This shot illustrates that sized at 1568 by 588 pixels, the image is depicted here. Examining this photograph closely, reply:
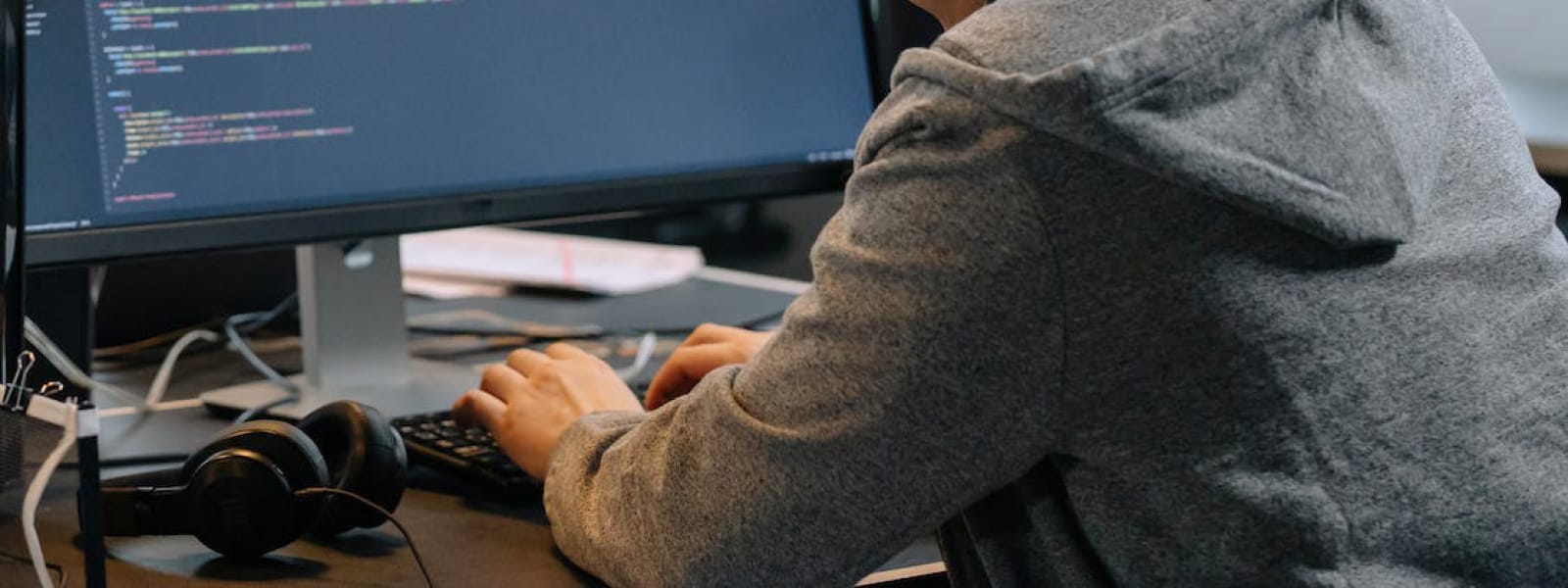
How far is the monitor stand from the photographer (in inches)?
49.8

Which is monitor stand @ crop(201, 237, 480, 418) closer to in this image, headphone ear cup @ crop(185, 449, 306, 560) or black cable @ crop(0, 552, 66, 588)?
headphone ear cup @ crop(185, 449, 306, 560)

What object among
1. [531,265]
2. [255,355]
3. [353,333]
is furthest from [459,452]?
[531,265]

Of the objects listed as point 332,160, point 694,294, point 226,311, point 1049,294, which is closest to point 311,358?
point 332,160

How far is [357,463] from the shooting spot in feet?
3.07

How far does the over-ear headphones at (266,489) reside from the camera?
2.90ft

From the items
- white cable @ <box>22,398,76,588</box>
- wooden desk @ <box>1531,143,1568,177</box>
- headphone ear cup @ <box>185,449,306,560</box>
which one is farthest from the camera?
wooden desk @ <box>1531,143,1568,177</box>

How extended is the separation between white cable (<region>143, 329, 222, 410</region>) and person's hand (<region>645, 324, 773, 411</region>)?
0.41 metres

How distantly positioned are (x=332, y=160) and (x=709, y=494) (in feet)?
1.67

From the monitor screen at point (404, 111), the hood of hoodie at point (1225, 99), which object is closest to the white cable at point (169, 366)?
A: the monitor screen at point (404, 111)

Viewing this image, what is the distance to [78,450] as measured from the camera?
0.68 metres

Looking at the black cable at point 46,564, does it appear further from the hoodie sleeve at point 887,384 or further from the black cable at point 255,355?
the black cable at point 255,355

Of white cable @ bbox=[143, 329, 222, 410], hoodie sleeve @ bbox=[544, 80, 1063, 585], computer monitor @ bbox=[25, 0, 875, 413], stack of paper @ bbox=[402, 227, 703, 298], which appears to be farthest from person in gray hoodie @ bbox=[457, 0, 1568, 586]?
stack of paper @ bbox=[402, 227, 703, 298]

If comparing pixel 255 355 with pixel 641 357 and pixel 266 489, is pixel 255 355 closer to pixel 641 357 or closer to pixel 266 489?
pixel 641 357

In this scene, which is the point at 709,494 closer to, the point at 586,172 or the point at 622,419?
the point at 622,419
